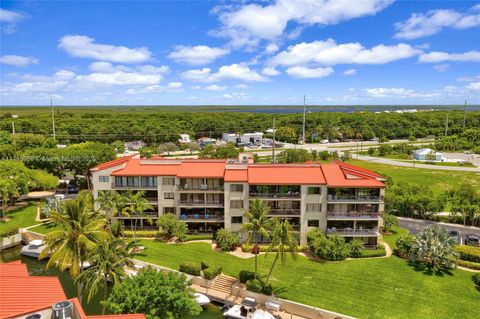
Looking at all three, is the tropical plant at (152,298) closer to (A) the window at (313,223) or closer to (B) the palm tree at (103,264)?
(B) the palm tree at (103,264)

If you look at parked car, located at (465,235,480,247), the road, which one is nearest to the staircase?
the road

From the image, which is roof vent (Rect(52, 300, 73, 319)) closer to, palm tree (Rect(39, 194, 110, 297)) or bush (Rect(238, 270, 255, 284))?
palm tree (Rect(39, 194, 110, 297))

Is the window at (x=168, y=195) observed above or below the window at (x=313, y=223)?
above

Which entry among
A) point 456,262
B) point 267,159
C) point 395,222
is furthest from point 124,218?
point 267,159

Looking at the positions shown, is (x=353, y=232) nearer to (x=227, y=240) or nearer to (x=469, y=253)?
(x=469, y=253)

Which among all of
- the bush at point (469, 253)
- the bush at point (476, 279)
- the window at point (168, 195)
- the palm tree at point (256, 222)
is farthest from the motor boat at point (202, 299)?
the bush at point (469, 253)

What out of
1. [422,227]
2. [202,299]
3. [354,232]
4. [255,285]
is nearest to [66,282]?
[202,299]
